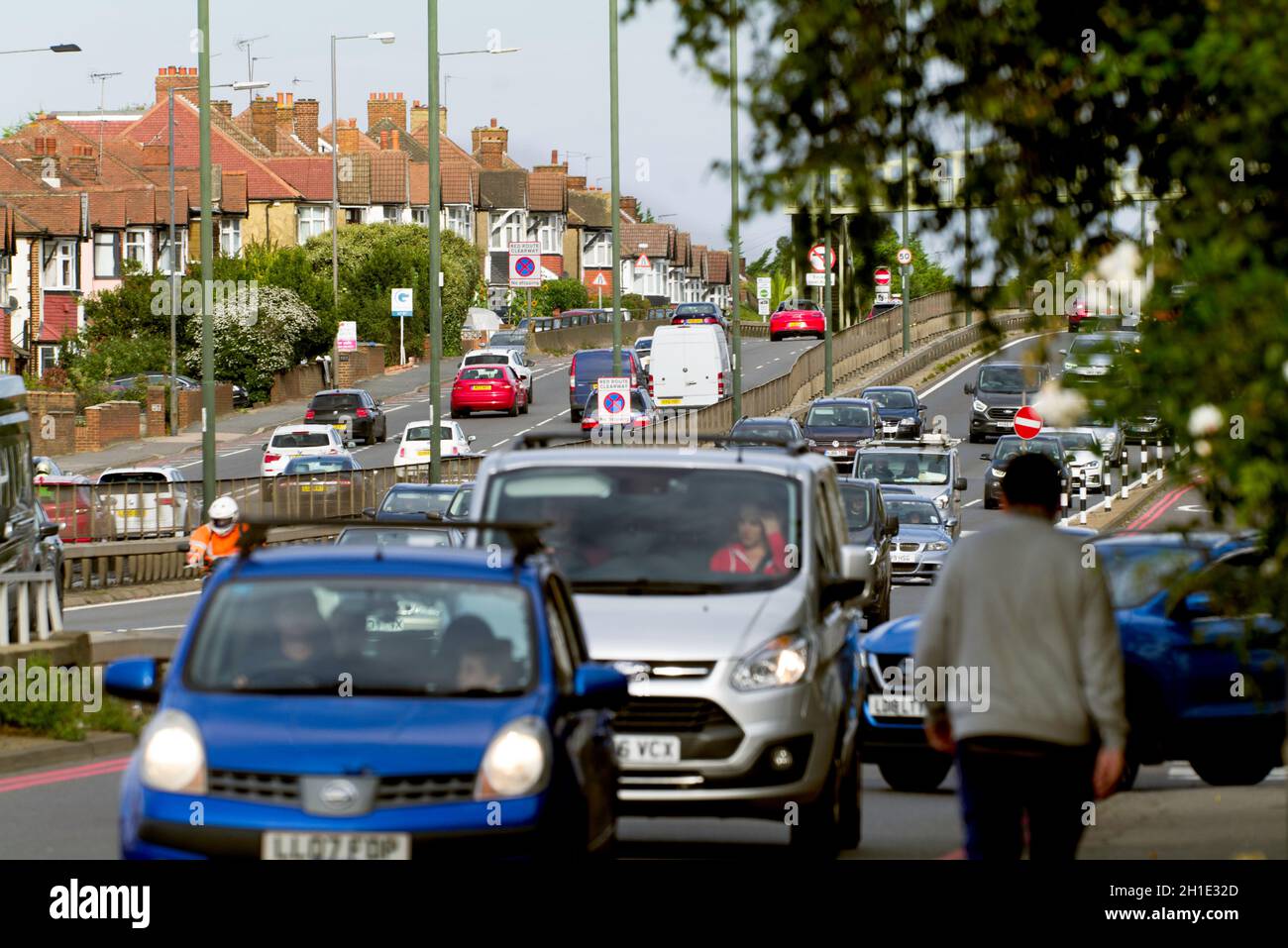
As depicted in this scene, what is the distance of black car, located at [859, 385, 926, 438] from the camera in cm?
6031

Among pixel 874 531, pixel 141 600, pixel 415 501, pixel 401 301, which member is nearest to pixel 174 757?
pixel 415 501

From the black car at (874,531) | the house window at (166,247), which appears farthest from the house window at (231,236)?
the black car at (874,531)

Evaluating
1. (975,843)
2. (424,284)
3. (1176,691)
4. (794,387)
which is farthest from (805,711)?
(424,284)

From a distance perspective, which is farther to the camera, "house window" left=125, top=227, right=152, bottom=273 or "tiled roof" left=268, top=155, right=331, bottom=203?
"tiled roof" left=268, top=155, right=331, bottom=203

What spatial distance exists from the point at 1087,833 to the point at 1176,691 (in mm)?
2164

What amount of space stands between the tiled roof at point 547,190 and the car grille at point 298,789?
146m

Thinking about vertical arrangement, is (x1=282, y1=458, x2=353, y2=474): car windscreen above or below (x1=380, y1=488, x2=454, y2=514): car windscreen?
above

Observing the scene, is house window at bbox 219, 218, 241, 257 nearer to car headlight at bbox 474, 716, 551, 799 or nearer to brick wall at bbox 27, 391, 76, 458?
brick wall at bbox 27, 391, 76, 458

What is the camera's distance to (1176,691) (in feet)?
47.6

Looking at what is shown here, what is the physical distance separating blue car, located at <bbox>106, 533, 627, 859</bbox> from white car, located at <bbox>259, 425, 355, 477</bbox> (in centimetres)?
4495

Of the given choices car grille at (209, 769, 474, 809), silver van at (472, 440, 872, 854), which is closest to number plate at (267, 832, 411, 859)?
car grille at (209, 769, 474, 809)

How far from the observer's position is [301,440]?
55938 mm

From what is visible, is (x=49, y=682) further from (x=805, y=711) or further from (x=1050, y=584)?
(x=1050, y=584)

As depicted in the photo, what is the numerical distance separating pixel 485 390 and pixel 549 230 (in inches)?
3275
